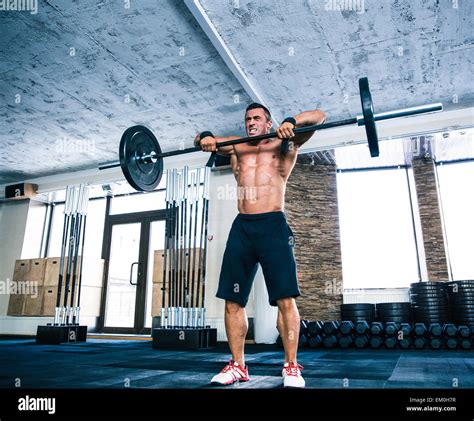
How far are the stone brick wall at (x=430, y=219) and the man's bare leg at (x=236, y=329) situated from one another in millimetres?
4626

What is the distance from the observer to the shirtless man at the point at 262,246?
1834mm

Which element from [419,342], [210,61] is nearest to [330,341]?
[419,342]

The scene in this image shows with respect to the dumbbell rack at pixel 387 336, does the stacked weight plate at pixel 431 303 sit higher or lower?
higher

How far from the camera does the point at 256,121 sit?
2.16 m

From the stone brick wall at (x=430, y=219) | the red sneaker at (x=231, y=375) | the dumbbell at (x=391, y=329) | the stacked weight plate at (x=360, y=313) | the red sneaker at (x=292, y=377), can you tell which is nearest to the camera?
the red sneaker at (x=292, y=377)

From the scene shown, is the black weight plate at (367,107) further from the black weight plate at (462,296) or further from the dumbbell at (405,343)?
the black weight plate at (462,296)

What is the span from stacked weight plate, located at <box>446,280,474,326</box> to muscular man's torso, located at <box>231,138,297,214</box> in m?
3.73

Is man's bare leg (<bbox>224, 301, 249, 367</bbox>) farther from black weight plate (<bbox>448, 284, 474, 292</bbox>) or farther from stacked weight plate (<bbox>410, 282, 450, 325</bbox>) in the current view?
black weight plate (<bbox>448, 284, 474, 292</bbox>)

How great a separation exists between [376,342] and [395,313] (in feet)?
2.33

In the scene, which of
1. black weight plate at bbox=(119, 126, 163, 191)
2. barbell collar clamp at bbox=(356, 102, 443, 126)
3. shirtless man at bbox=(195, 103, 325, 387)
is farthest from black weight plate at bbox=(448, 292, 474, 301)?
black weight plate at bbox=(119, 126, 163, 191)

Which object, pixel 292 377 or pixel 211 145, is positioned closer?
pixel 292 377

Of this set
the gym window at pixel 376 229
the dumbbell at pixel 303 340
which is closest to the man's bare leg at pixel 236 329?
the dumbbell at pixel 303 340

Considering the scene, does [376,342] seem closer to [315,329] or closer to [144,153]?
[315,329]
